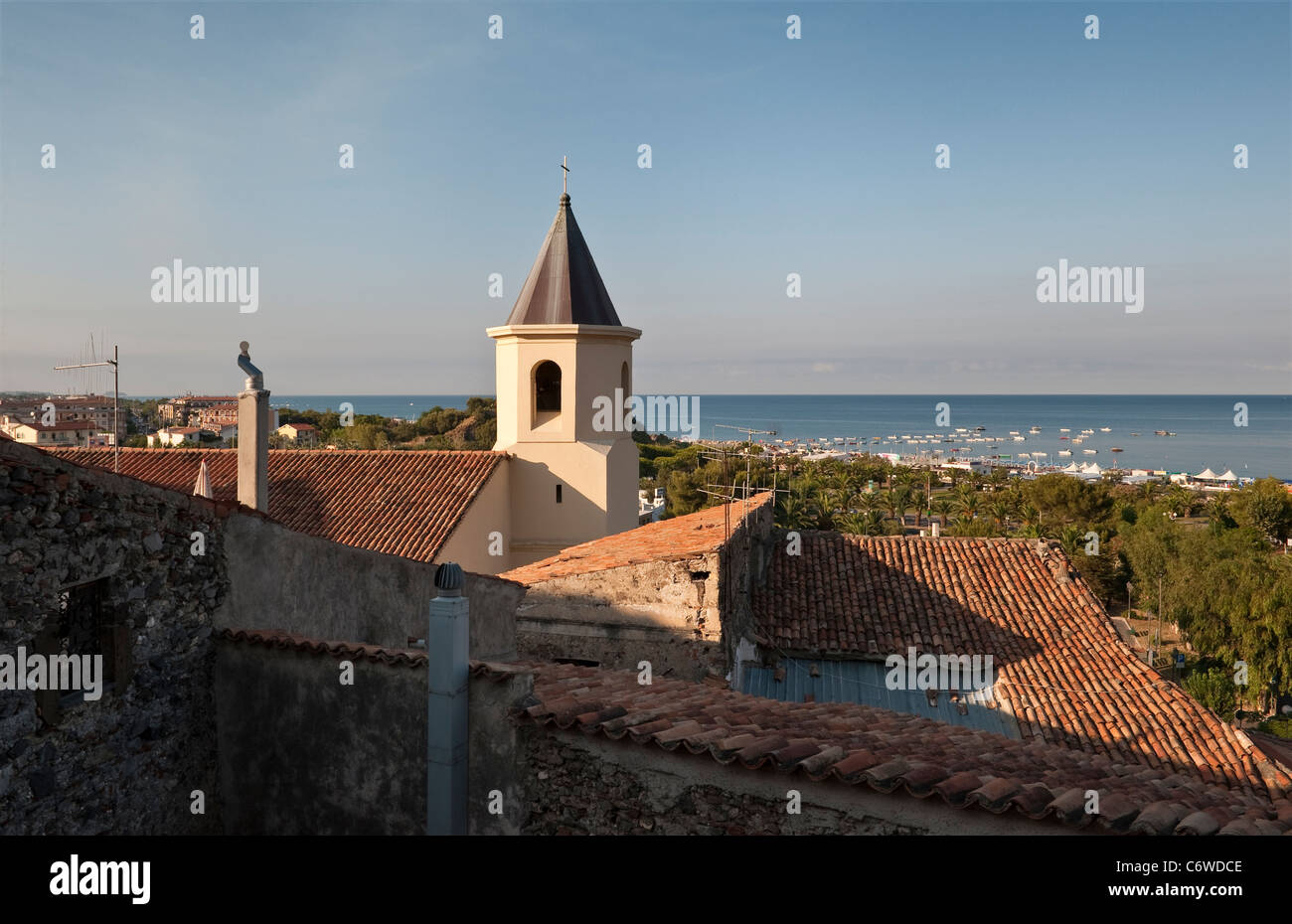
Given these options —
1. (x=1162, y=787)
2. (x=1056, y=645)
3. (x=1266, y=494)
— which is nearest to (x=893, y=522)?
(x=1266, y=494)

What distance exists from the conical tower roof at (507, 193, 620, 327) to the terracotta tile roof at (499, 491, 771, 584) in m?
5.74

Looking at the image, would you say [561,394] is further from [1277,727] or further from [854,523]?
[854,523]

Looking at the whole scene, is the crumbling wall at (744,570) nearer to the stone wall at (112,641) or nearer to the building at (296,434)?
the stone wall at (112,641)

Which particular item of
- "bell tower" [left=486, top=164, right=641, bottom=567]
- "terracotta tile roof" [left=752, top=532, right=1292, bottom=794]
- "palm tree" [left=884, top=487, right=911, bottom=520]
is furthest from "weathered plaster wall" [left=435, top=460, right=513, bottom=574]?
"palm tree" [left=884, top=487, right=911, bottom=520]

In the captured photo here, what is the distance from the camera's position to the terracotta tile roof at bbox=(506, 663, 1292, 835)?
472 cm

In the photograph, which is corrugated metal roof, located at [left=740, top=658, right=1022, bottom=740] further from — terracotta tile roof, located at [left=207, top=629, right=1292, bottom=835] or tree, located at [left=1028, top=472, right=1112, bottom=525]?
tree, located at [left=1028, top=472, right=1112, bottom=525]

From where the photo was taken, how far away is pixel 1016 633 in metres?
14.8

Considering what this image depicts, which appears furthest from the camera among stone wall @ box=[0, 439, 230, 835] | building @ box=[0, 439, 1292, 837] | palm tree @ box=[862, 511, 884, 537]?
palm tree @ box=[862, 511, 884, 537]

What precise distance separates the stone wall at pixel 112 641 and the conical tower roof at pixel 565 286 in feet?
44.2

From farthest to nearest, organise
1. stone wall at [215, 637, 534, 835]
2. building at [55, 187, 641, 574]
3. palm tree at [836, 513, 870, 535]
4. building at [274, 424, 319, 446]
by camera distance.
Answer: building at [274, 424, 319, 446] → palm tree at [836, 513, 870, 535] → building at [55, 187, 641, 574] → stone wall at [215, 637, 534, 835]

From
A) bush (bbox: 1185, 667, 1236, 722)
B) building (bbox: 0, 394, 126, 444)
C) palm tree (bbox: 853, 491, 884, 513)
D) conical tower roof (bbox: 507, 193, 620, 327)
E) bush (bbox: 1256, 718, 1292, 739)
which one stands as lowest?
bush (bbox: 1256, 718, 1292, 739)

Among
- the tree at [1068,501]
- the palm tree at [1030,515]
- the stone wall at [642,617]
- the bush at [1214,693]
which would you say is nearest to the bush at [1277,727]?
the bush at [1214,693]

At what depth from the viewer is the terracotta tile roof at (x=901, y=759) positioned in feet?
15.5

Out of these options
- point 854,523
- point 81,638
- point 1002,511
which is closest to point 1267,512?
point 1002,511
